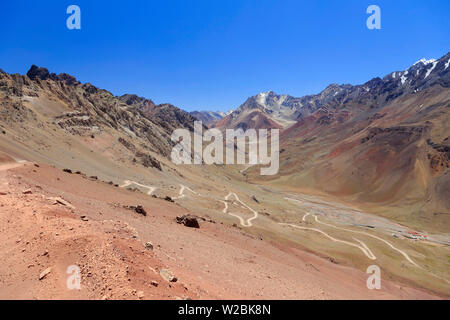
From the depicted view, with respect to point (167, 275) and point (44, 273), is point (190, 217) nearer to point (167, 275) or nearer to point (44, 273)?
point (167, 275)

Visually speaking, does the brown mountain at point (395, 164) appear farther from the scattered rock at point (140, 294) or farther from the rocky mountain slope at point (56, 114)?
the scattered rock at point (140, 294)

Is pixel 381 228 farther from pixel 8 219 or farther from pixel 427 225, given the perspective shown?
pixel 8 219

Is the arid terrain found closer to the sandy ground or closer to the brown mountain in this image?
the sandy ground

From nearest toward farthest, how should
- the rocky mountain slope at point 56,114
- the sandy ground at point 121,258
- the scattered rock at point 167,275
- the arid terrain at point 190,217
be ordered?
1. the sandy ground at point 121,258
2. the scattered rock at point 167,275
3. the arid terrain at point 190,217
4. the rocky mountain slope at point 56,114

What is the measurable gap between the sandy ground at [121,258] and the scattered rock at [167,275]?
0.19 metres

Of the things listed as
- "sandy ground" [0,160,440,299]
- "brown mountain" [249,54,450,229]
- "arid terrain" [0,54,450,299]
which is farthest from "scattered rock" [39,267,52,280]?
"brown mountain" [249,54,450,229]

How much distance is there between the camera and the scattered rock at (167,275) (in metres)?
8.50

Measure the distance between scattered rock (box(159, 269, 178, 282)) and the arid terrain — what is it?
0.04 meters

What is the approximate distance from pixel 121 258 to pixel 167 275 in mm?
1499

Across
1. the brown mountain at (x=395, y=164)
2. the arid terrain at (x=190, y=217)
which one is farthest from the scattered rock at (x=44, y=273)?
the brown mountain at (x=395, y=164)

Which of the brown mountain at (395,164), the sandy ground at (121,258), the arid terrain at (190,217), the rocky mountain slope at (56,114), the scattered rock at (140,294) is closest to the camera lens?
the scattered rock at (140,294)
